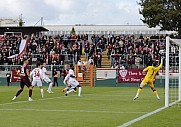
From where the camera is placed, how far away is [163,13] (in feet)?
199

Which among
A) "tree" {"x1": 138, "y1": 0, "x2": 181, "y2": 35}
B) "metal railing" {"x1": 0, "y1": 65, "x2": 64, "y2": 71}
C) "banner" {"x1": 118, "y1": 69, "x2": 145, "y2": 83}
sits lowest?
"banner" {"x1": 118, "y1": 69, "x2": 145, "y2": 83}

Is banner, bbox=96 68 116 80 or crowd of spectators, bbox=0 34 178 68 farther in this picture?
crowd of spectators, bbox=0 34 178 68

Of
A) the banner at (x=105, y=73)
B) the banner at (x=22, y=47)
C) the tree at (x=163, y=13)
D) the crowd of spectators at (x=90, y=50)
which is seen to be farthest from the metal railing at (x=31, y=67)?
the tree at (x=163, y=13)

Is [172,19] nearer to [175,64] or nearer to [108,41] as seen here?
[108,41]

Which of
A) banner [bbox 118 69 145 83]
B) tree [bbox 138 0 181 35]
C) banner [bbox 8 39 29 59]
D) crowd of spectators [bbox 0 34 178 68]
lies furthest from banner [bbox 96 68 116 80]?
tree [bbox 138 0 181 35]

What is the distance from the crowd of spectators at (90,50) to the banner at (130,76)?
Result: 4.48 ft

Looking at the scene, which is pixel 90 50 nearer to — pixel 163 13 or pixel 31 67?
pixel 31 67

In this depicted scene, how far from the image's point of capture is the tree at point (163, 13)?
6050 cm

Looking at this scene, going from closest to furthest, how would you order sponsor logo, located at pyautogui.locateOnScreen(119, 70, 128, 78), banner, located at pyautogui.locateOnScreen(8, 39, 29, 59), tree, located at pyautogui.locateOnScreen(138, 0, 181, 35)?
1. sponsor logo, located at pyautogui.locateOnScreen(119, 70, 128, 78)
2. banner, located at pyautogui.locateOnScreen(8, 39, 29, 59)
3. tree, located at pyautogui.locateOnScreen(138, 0, 181, 35)

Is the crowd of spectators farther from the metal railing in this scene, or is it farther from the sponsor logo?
the sponsor logo

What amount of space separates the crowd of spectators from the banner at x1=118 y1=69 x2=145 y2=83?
1367mm

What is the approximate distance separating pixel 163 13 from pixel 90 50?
11.1m

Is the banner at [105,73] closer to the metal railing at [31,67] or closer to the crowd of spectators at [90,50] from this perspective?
the crowd of spectators at [90,50]

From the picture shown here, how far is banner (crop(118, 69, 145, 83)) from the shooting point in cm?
4947
